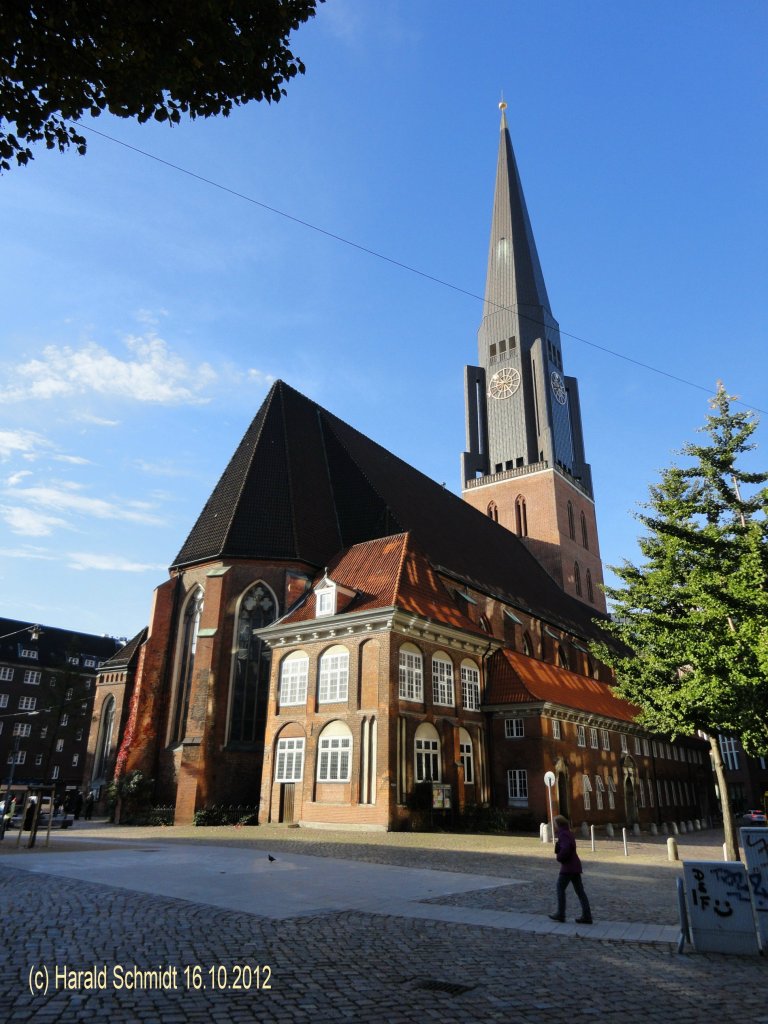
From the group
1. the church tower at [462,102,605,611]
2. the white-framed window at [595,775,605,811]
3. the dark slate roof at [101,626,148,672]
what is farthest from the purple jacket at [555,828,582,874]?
the church tower at [462,102,605,611]

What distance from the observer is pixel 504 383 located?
6494 cm

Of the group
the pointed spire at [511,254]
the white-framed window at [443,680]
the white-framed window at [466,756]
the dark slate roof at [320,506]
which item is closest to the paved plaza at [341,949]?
the white-framed window at [443,680]

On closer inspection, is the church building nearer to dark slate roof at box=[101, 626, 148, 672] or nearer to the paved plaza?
dark slate roof at box=[101, 626, 148, 672]

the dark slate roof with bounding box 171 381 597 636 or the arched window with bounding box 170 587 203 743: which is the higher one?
the dark slate roof with bounding box 171 381 597 636

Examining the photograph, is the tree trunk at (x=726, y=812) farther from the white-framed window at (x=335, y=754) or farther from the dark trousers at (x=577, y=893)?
the dark trousers at (x=577, y=893)

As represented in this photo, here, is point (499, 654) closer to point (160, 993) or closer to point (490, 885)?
point (490, 885)

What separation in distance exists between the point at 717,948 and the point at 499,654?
25.0m

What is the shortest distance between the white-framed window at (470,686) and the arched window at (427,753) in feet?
9.78

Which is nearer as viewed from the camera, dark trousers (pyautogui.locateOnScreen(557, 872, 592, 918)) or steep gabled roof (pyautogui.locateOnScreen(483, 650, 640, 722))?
dark trousers (pyautogui.locateOnScreen(557, 872, 592, 918))

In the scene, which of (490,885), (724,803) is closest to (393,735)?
(724,803)

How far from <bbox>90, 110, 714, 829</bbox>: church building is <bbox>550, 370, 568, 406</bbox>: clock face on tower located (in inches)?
816

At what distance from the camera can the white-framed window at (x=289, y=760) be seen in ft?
90.7

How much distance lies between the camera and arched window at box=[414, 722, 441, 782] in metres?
26.8

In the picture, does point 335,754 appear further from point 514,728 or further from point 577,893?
point 577,893
